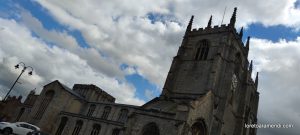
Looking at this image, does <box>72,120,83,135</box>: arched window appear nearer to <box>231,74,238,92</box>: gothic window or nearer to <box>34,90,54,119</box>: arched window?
<box>34,90,54,119</box>: arched window

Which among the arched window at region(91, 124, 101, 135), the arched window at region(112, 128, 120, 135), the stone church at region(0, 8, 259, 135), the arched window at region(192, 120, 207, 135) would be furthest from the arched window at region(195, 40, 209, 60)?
the arched window at region(91, 124, 101, 135)

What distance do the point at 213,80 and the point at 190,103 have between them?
7812 mm

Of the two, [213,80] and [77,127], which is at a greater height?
[213,80]

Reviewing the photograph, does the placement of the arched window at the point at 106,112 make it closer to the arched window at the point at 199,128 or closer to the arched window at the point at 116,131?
the arched window at the point at 116,131

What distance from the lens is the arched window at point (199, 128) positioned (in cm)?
2970

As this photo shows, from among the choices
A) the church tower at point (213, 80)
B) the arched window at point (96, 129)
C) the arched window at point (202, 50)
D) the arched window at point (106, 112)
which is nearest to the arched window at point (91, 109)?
the arched window at point (106, 112)

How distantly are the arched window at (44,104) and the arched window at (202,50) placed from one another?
2900cm

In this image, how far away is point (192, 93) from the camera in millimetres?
35375

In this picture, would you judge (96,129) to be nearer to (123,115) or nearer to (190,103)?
(123,115)

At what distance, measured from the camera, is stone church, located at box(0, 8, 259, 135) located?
96.5 feet

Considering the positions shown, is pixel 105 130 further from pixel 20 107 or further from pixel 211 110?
pixel 20 107

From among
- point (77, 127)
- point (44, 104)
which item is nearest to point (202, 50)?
point (77, 127)

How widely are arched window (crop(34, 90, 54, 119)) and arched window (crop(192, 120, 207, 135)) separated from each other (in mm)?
30518

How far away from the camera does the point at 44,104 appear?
48.6 metres
